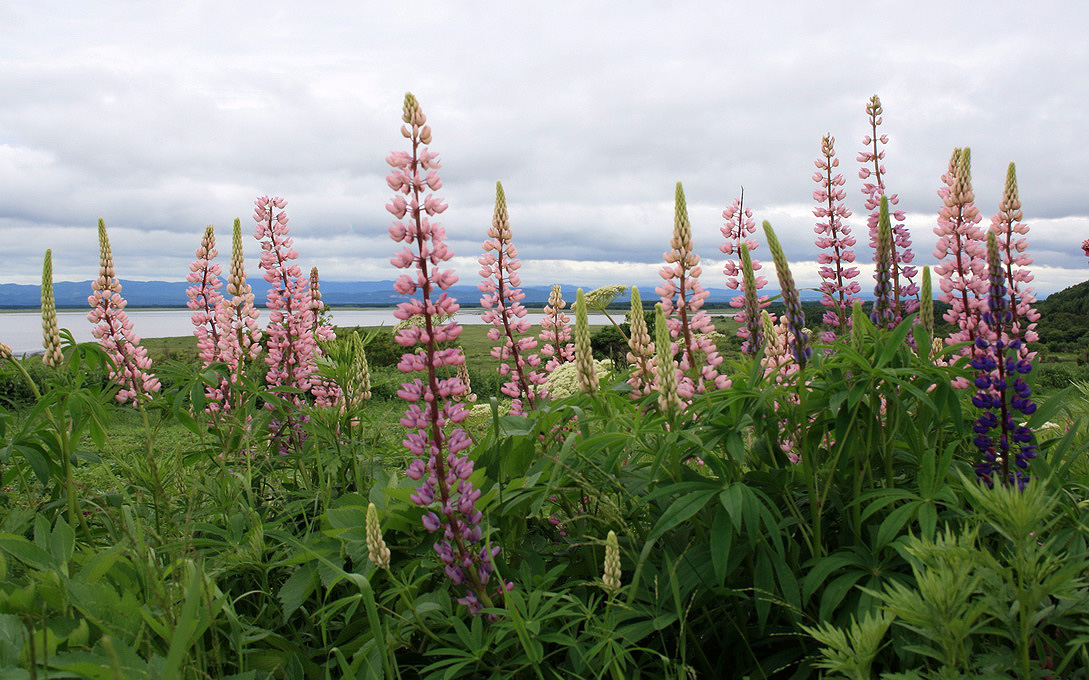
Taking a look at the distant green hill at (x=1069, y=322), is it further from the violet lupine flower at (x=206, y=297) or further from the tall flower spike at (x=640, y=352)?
the violet lupine flower at (x=206, y=297)

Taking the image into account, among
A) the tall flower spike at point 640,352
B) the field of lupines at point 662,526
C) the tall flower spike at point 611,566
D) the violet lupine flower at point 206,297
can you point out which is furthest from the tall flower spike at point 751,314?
the violet lupine flower at point 206,297

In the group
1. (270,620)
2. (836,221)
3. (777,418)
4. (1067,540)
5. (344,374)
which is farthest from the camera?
(836,221)

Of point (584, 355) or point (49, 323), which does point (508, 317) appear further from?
point (49, 323)

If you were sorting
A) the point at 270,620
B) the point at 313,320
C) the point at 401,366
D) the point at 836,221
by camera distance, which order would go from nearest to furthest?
1. the point at 401,366
2. the point at 270,620
3. the point at 836,221
4. the point at 313,320

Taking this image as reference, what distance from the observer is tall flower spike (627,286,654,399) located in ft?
9.71

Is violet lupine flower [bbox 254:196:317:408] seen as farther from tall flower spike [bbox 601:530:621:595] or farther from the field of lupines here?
tall flower spike [bbox 601:530:621:595]

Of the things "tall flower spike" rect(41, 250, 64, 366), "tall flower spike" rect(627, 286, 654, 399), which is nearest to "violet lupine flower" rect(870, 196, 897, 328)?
"tall flower spike" rect(627, 286, 654, 399)

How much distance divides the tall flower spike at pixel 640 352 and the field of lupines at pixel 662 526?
0.02 meters

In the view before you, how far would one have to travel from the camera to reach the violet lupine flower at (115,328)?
4973 millimetres

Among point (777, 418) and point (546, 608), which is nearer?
point (546, 608)

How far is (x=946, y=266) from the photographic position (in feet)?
10.1

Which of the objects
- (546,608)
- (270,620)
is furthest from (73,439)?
(546,608)

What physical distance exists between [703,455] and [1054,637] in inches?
55.4

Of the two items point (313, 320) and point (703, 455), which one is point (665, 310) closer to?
point (703, 455)
